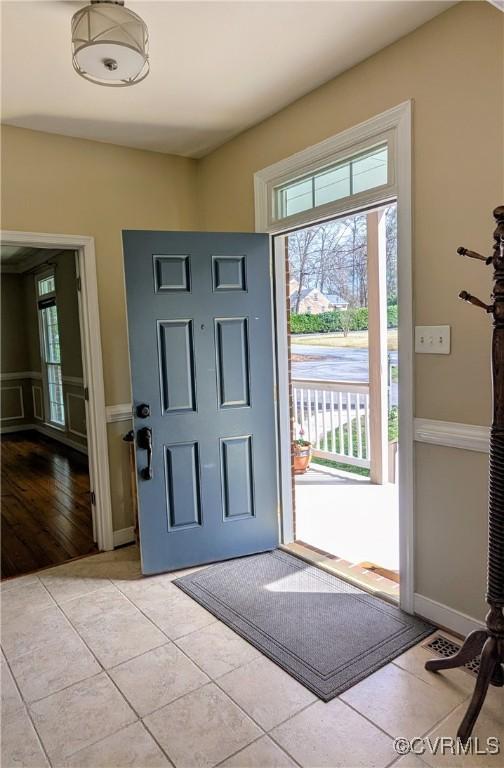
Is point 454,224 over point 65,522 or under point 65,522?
over

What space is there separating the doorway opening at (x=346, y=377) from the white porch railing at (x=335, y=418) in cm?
1

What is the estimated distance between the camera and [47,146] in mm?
3053

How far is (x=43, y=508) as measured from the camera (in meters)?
4.31

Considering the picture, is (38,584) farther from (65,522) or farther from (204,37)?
(204,37)

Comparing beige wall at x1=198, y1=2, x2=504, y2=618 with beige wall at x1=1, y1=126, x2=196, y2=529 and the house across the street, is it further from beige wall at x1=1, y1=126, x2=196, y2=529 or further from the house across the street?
the house across the street

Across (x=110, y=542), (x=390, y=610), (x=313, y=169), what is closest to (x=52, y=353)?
(x=110, y=542)

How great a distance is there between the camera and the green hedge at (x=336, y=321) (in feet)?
16.6

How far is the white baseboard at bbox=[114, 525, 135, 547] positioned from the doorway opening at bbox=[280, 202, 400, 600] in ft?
3.90

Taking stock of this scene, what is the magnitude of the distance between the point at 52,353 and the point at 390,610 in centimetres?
623

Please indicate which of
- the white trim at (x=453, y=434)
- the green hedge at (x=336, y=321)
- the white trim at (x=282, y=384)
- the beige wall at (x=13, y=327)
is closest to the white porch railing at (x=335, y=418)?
the green hedge at (x=336, y=321)

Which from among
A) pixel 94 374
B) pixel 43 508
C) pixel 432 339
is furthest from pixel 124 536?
pixel 432 339

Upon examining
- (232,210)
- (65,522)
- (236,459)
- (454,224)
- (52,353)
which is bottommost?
(65,522)

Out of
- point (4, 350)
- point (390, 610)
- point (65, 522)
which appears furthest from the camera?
point (4, 350)

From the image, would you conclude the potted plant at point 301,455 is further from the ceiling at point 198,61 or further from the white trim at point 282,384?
the ceiling at point 198,61
